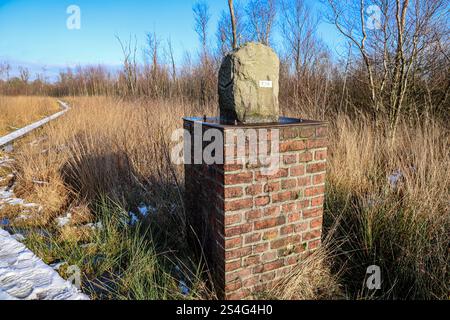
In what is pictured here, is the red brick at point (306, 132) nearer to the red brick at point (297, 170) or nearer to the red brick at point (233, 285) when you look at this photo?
the red brick at point (297, 170)

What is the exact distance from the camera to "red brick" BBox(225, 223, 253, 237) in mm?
1720

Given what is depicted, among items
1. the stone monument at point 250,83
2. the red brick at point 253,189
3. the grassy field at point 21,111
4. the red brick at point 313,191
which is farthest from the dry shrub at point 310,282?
the grassy field at point 21,111

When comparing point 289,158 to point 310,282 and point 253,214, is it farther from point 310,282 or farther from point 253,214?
point 310,282

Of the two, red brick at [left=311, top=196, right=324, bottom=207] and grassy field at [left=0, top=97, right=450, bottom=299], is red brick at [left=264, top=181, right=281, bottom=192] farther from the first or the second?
grassy field at [left=0, top=97, right=450, bottom=299]

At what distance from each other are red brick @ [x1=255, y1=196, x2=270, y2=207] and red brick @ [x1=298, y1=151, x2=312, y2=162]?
1.20 feet

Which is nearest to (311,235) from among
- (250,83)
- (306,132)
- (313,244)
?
(313,244)

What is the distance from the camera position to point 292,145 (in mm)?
1843

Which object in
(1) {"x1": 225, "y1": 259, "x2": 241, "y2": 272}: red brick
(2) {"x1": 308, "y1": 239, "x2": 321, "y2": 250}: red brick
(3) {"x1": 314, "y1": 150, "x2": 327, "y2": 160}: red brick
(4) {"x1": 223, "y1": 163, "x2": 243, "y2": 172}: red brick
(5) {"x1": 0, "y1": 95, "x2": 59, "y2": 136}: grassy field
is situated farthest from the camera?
(5) {"x1": 0, "y1": 95, "x2": 59, "y2": 136}: grassy field

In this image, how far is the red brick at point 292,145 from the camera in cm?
180

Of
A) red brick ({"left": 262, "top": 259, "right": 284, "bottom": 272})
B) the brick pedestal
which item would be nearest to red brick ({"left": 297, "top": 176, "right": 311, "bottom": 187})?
the brick pedestal

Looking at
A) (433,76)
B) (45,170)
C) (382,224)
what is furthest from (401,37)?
(45,170)

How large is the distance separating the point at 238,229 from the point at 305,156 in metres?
0.70

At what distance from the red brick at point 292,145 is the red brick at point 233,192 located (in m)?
0.40

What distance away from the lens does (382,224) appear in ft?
7.92
